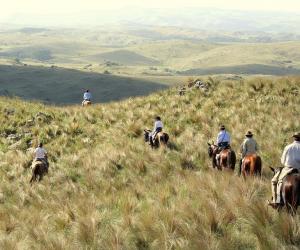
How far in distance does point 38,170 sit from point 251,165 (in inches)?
392

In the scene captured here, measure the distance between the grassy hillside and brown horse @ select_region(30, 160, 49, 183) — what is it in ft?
1.96

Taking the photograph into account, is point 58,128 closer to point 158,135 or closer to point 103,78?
point 158,135

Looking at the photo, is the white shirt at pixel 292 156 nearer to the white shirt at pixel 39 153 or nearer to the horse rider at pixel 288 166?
the horse rider at pixel 288 166

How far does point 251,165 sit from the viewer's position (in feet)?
48.8

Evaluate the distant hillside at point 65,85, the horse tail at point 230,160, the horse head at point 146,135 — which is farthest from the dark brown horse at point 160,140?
the distant hillside at point 65,85

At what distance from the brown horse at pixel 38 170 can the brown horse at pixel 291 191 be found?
12.6m

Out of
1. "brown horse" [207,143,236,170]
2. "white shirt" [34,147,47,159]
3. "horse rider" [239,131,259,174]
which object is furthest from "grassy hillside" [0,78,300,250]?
"white shirt" [34,147,47,159]

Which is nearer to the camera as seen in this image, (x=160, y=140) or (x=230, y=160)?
(x=230, y=160)

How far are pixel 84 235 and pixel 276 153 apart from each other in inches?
472

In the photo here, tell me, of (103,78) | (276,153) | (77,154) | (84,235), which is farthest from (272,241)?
(103,78)

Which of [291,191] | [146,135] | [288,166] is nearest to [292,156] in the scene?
[288,166]

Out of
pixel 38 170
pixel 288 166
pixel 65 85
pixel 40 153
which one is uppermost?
pixel 288 166

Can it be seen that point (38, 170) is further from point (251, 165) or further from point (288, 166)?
point (288, 166)

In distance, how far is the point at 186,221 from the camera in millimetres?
9539
